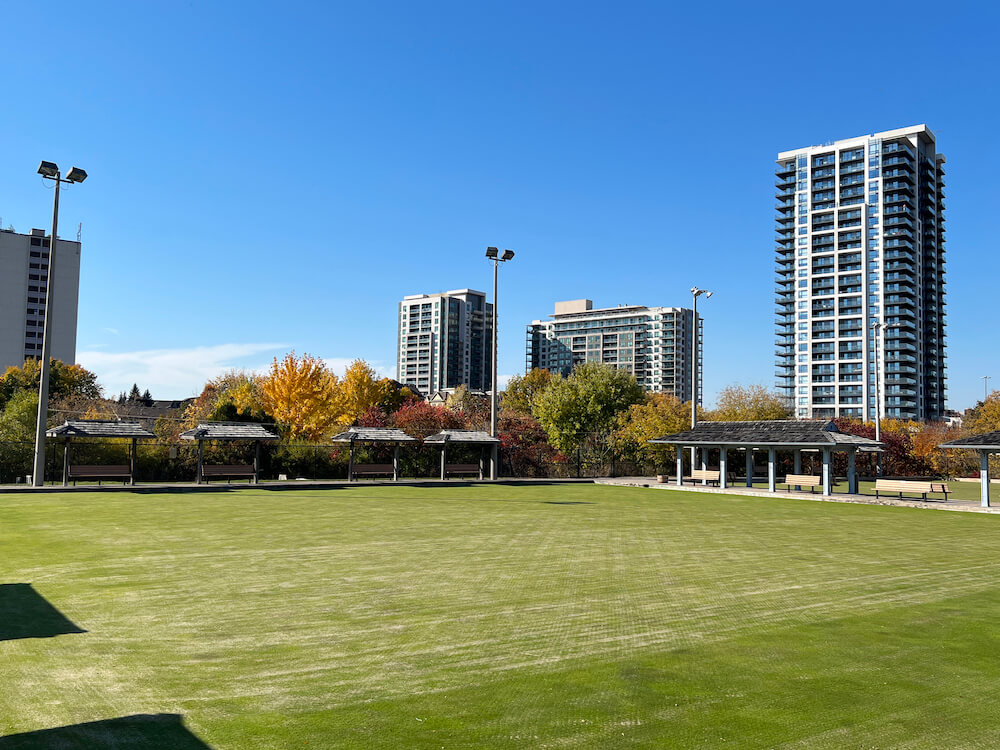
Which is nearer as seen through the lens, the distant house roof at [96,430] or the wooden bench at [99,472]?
the distant house roof at [96,430]

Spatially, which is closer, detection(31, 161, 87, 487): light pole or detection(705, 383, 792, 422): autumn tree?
detection(31, 161, 87, 487): light pole

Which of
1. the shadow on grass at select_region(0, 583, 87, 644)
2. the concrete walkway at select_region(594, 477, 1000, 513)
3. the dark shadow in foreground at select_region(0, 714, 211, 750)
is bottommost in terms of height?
the concrete walkway at select_region(594, 477, 1000, 513)

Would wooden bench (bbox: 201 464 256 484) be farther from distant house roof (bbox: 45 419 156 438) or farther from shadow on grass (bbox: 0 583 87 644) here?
shadow on grass (bbox: 0 583 87 644)

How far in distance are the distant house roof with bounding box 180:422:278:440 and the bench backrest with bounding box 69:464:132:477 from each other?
2.63 metres

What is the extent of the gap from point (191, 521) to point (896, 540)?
52.7 ft

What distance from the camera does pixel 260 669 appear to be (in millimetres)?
6281

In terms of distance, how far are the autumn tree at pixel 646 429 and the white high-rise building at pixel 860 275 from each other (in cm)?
8508

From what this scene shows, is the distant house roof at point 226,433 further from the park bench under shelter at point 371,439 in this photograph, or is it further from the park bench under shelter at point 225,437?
the park bench under shelter at point 371,439

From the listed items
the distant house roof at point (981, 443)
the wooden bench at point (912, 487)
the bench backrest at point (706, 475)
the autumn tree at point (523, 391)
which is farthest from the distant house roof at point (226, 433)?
the autumn tree at point (523, 391)

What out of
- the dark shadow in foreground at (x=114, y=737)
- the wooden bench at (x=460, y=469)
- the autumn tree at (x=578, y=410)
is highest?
the autumn tree at (x=578, y=410)

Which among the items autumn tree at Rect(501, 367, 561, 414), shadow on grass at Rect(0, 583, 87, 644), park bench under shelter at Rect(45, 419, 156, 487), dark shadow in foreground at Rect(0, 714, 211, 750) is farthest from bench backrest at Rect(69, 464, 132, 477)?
autumn tree at Rect(501, 367, 561, 414)

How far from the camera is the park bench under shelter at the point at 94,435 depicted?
91.5ft

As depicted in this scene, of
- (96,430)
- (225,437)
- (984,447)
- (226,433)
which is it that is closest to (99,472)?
(96,430)

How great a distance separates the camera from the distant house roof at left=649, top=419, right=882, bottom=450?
31.1m
